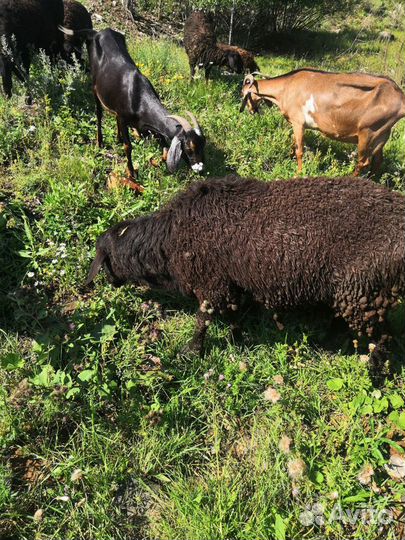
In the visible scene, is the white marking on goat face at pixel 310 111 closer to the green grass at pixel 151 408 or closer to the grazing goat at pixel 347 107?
the grazing goat at pixel 347 107

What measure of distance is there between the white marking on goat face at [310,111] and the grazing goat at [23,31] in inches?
151

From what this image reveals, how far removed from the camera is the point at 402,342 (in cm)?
338

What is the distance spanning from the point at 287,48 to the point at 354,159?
11447mm

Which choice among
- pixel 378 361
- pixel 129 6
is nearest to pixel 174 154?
pixel 378 361

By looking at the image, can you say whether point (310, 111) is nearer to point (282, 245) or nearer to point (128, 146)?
point (128, 146)

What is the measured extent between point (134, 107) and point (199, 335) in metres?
2.90

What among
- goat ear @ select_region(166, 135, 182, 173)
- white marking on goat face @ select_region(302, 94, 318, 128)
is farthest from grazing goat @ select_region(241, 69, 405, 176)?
goat ear @ select_region(166, 135, 182, 173)

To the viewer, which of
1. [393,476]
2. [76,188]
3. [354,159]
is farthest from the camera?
[354,159]

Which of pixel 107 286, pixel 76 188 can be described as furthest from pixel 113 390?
pixel 76 188

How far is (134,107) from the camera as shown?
4699mm

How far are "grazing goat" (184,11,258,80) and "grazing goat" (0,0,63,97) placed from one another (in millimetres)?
3294

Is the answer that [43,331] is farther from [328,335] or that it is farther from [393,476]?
[393,476]

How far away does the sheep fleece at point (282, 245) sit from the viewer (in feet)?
9.09

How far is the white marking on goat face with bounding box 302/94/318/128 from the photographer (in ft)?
17.6
